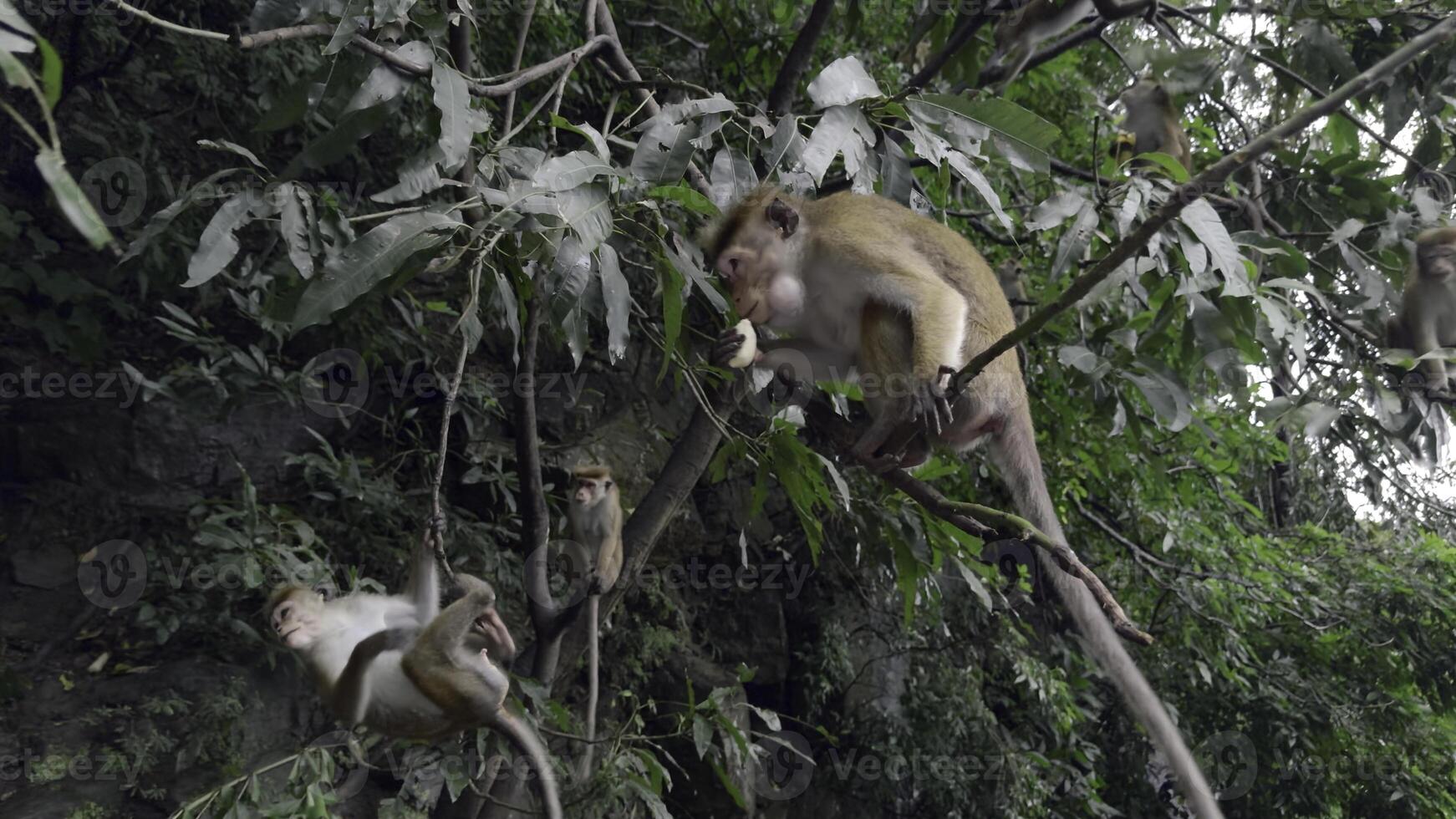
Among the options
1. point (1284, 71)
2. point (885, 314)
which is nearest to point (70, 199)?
point (885, 314)

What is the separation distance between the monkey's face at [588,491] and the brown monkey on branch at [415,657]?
1168 millimetres

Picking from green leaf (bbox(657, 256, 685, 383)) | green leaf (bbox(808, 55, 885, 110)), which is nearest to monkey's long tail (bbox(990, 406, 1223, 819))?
green leaf (bbox(657, 256, 685, 383))

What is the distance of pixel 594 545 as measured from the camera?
191 inches

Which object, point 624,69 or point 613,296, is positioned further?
point 624,69

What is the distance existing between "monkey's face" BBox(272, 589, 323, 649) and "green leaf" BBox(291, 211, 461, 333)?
2.12m

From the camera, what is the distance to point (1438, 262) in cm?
574

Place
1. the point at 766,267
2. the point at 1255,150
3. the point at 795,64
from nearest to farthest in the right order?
the point at 1255,150
the point at 766,267
the point at 795,64

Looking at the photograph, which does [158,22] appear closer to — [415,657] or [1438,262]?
[415,657]

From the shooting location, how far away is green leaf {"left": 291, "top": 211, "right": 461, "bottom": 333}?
1435 millimetres

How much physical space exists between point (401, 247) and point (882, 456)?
1.18 metres

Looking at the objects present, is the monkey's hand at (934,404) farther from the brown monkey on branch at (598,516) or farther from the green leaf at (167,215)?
the brown monkey on branch at (598,516)

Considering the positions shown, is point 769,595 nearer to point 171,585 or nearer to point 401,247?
point 171,585

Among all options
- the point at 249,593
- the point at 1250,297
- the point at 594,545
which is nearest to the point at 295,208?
the point at 1250,297

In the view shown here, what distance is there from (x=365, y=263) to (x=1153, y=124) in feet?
19.5
